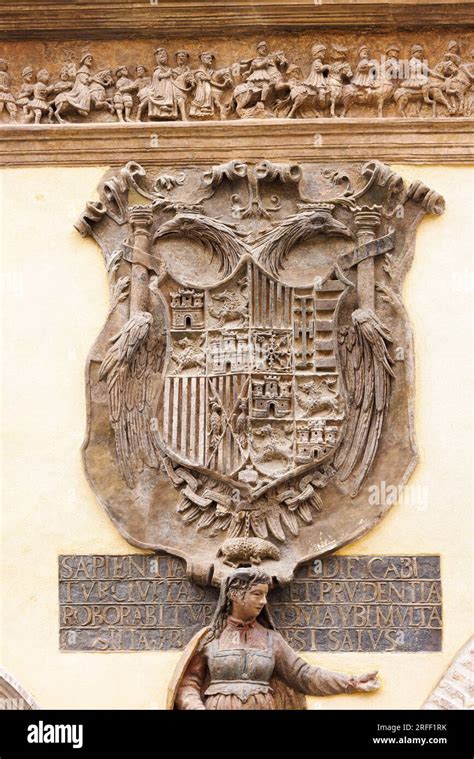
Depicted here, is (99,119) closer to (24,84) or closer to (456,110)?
(24,84)

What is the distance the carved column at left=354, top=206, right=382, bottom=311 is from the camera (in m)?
9.95

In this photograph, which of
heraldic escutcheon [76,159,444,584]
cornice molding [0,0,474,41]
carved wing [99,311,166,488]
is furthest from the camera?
cornice molding [0,0,474,41]

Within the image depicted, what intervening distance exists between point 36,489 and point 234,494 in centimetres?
104

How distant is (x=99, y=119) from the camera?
1034 cm

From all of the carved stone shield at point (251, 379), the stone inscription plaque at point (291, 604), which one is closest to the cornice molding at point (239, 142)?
the carved stone shield at point (251, 379)

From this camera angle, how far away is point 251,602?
9.41 m

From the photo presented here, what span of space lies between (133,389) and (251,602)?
4.35 ft

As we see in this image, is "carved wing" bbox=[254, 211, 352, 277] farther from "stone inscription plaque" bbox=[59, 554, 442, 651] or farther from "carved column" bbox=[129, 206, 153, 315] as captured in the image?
"stone inscription plaque" bbox=[59, 554, 442, 651]

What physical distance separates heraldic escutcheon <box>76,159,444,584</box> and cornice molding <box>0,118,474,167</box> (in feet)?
0.34

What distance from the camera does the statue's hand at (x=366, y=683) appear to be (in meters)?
9.47

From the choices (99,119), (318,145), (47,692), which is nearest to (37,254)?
(99,119)

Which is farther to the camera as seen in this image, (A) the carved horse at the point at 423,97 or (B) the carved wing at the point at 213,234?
(A) the carved horse at the point at 423,97

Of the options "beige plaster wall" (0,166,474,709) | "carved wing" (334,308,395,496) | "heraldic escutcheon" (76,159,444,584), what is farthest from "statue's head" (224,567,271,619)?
"carved wing" (334,308,395,496)

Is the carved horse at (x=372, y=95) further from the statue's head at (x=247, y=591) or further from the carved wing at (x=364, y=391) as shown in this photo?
the statue's head at (x=247, y=591)
